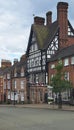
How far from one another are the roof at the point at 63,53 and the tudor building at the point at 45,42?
200 cm

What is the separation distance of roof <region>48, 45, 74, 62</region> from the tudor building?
6.57 ft

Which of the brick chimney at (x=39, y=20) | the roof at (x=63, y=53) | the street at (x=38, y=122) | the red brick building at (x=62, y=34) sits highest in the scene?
the brick chimney at (x=39, y=20)

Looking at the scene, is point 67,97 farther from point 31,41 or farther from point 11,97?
point 11,97

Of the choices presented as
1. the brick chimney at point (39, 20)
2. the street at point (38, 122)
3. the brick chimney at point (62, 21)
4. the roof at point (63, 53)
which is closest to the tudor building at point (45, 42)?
the brick chimney at point (62, 21)

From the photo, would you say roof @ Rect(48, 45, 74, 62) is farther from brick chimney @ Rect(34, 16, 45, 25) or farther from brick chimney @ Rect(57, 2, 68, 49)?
brick chimney @ Rect(34, 16, 45, 25)

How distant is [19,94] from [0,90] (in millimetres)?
15762

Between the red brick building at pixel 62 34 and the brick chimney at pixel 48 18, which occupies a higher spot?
the brick chimney at pixel 48 18

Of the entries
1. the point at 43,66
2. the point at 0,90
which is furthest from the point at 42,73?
the point at 0,90

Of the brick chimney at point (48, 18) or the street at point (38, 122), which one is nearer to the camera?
the street at point (38, 122)

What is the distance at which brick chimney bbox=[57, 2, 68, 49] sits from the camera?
78062 millimetres

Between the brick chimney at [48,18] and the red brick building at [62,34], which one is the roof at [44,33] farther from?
the brick chimney at [48,18]

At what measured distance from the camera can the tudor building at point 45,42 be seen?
77.8 m

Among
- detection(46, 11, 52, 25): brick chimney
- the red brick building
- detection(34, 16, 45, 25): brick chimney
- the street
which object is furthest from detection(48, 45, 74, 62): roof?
the street

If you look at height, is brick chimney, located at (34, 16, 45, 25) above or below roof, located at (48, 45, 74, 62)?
above
